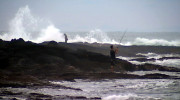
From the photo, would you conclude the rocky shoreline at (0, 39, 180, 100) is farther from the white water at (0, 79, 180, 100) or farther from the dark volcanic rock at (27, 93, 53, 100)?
the dark volcanic rock at (27, 93, 53, 100)

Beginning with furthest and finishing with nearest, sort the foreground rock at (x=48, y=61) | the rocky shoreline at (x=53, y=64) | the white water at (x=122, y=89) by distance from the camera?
1. the foreground rock at (x=48, y=61)
2. the rocky shoreline at (x=53, y=64)
3. the white water at (x=122, y=89)

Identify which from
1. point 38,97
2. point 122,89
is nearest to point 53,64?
point 122,89

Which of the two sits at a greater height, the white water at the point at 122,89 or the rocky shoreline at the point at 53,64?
the rocky shoreline at the point at 53,64

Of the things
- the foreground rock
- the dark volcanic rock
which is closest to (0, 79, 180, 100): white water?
the dark volcanic rock

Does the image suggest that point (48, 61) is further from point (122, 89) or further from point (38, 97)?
point (38, 97)

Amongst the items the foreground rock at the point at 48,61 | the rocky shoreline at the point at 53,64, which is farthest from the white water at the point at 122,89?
the foreground rock at the point at 48,61

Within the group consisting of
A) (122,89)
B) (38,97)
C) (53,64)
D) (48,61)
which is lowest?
(122,89)

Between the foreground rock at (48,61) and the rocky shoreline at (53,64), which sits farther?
the foreground rock at (48,61)

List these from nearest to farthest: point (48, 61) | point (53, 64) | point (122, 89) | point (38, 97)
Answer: point (38, 97), point (122, 89), point (53, 64), point (48, 61)

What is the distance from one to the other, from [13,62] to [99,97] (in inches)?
329

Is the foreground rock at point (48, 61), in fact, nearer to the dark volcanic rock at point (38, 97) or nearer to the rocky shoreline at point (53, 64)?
the rocky shoreline at point (53, 64)

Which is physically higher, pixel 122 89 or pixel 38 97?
pixel 38 97

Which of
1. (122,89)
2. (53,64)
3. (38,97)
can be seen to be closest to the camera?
(38,97)

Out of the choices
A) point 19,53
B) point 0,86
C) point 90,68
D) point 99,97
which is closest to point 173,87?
point 99,97
